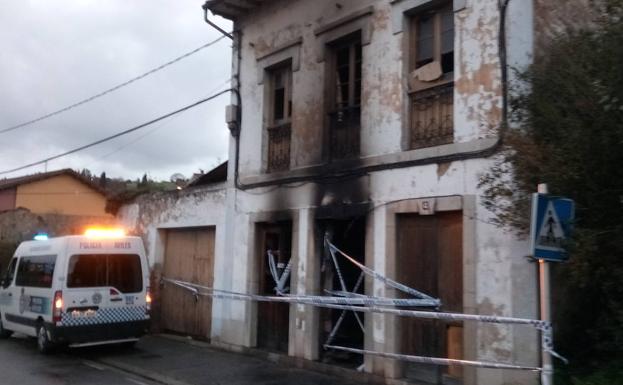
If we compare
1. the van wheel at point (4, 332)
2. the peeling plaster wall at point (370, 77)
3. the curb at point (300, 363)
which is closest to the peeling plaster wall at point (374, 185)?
the peeling plaster wall at point (370, 77)

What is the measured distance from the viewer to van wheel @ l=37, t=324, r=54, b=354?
1212cm

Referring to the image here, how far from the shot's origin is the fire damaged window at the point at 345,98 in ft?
34.5

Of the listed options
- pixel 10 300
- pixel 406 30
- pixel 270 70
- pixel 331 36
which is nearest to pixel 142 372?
pixel 10 300

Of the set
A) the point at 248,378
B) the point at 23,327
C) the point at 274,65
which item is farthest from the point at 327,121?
the point at 23,327

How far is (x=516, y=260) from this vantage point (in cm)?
771

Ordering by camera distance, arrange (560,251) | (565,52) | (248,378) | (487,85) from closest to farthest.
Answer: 1. (560,251)
2. (565,52)
3. (487,85)
4. (248,378)

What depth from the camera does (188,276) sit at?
47.1 feet

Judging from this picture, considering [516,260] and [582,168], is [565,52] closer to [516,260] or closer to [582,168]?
[582,168]

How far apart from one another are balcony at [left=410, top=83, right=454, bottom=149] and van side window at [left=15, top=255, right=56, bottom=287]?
738cm

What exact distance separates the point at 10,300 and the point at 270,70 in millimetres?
7645

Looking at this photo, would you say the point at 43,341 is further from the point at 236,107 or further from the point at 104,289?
the point at 236,107

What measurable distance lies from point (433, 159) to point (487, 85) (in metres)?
1.22

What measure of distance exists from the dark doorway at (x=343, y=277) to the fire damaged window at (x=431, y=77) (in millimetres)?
2098

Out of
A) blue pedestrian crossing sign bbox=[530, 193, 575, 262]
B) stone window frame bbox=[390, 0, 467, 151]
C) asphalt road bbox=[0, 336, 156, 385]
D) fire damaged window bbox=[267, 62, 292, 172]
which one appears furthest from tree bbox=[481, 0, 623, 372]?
asphalt road bbox=[0, 336, 156, 385]
